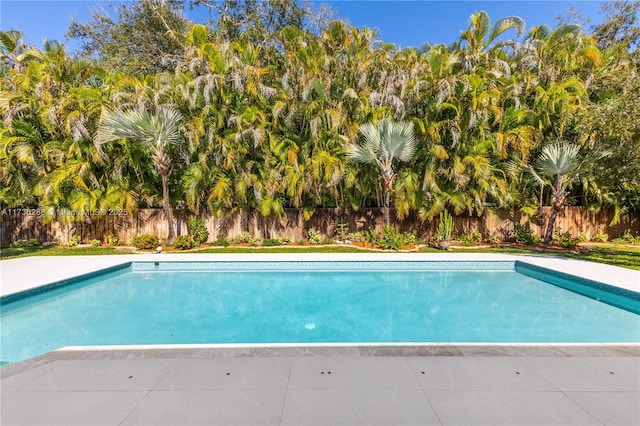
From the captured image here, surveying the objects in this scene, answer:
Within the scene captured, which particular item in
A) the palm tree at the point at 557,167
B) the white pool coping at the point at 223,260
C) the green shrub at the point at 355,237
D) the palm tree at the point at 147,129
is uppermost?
the palm tree at the point at 147,129

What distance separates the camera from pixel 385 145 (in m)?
10.8

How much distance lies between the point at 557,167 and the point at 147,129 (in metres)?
13.9

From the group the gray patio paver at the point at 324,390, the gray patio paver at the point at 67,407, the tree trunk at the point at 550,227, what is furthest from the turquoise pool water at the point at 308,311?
the tree trunk at the point at 550,227

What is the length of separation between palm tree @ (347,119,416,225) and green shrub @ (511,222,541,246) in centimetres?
549

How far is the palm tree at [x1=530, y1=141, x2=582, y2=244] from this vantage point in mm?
10758

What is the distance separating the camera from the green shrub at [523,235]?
12055 mm

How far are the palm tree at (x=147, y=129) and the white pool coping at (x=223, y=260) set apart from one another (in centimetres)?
359

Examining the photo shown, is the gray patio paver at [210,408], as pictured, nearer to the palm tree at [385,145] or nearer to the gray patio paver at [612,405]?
the gray patio paver at [612,405]

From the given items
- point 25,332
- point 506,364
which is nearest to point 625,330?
point 506,364

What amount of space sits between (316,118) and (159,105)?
17.4ft

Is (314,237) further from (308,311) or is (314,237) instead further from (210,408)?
(210,408)

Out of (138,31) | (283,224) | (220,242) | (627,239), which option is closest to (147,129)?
(220,242)

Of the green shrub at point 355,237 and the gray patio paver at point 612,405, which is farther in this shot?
the green shrub at point 355,237

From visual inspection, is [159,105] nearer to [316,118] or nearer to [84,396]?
[316,118]
